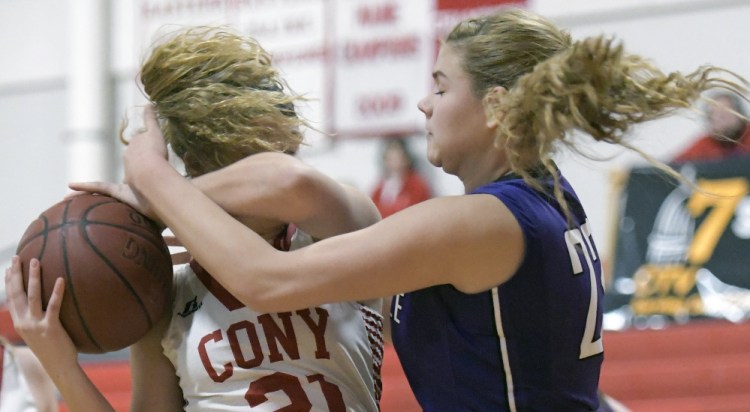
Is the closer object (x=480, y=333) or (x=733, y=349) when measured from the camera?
(x=480, y=333)

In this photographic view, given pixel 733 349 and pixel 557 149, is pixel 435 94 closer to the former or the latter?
pixel 557 149

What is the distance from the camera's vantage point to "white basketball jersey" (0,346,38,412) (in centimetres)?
287

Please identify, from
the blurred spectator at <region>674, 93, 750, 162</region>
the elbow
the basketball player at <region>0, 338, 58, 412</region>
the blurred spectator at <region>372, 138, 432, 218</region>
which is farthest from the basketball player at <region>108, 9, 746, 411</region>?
the blurred spectator at <region>372, 138, 432, 218</region>

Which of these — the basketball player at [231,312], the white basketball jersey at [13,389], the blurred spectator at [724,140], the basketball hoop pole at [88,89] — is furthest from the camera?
the basketball hoop pole at [88,89]

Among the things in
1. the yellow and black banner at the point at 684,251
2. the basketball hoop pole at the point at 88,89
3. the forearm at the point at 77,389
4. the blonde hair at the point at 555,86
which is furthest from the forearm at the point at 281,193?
the basketball hoop pole at the point at 88,89

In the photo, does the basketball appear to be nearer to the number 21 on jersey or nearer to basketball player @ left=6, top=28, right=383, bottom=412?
basketball player @ left=6, top=28, right=383, bottom=412

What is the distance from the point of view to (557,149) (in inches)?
66.1

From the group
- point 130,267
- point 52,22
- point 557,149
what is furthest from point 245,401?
point 52,22

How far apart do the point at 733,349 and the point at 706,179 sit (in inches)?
37.6

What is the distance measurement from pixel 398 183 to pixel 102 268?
5.31m

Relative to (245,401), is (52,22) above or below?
below

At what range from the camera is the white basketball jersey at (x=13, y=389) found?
2.87 metres

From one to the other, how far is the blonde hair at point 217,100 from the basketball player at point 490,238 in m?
0.09

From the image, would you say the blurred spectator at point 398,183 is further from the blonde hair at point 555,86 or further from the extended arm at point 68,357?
the blonde hair at point 555,86
